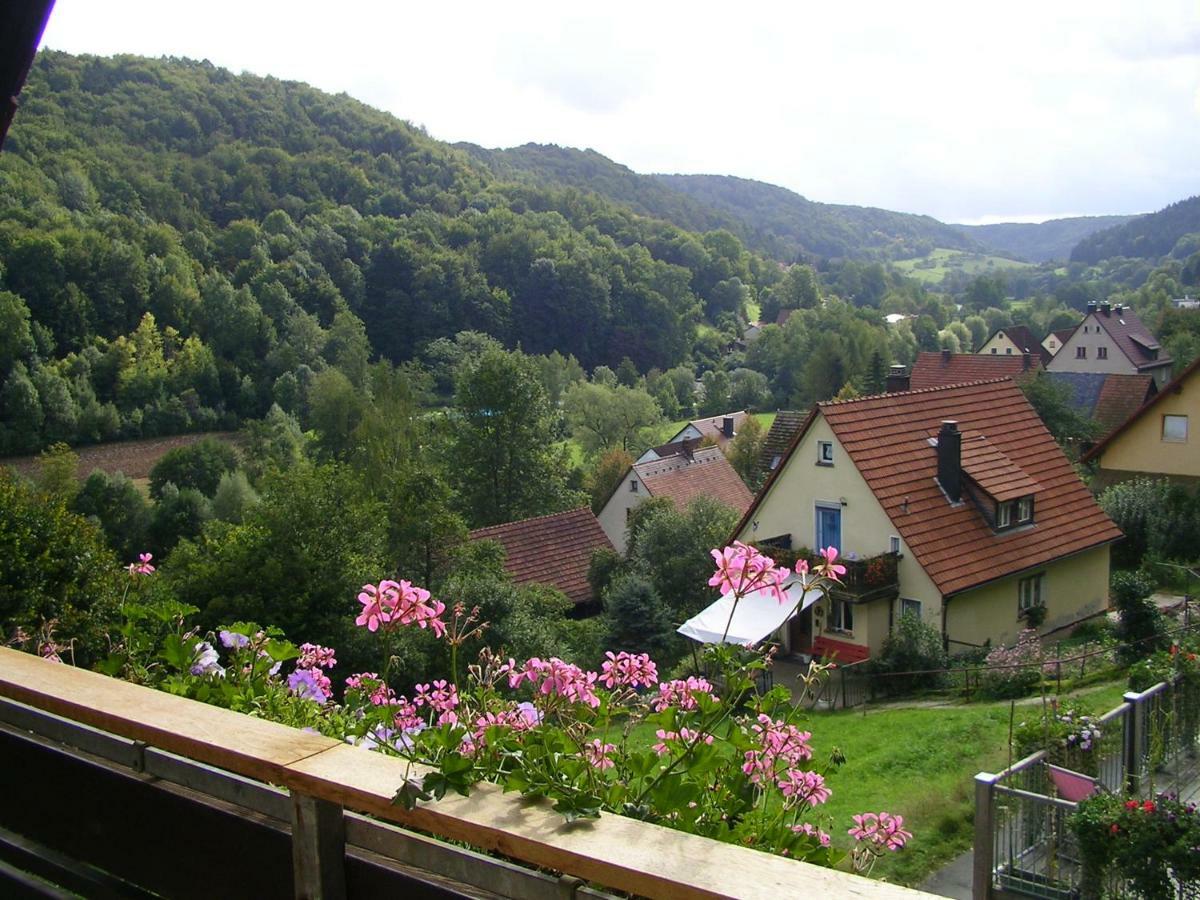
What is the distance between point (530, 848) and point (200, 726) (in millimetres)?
735

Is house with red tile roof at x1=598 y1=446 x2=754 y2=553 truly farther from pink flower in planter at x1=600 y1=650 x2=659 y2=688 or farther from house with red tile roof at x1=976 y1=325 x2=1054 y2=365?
house with red tile roof at x1=976 y1=325 x2=1054 y2=365

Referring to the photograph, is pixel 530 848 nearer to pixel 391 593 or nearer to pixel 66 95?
pixel 391 593

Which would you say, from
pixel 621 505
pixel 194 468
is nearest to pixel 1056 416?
pixel 621 505

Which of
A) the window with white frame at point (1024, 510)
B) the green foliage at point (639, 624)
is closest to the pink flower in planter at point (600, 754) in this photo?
the green foliage at point (639, 624)

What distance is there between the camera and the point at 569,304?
99125 mm

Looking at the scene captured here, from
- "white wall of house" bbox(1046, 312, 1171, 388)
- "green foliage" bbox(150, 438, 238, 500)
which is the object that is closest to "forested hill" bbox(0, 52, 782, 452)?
"green foliage" bbox(150, 438, 238, 500)

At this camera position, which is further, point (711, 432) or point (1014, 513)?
point (711, 432)

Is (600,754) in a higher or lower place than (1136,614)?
higher

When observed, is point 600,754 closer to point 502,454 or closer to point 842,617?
point 842,617

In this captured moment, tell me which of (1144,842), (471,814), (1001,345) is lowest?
(1144,842)

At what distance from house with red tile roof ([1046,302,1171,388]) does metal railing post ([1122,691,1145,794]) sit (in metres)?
53.0

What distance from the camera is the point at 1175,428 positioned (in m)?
26.0

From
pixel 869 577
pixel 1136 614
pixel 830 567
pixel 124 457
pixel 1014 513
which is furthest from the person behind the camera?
pixel 124 457

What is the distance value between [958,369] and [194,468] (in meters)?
37.5
